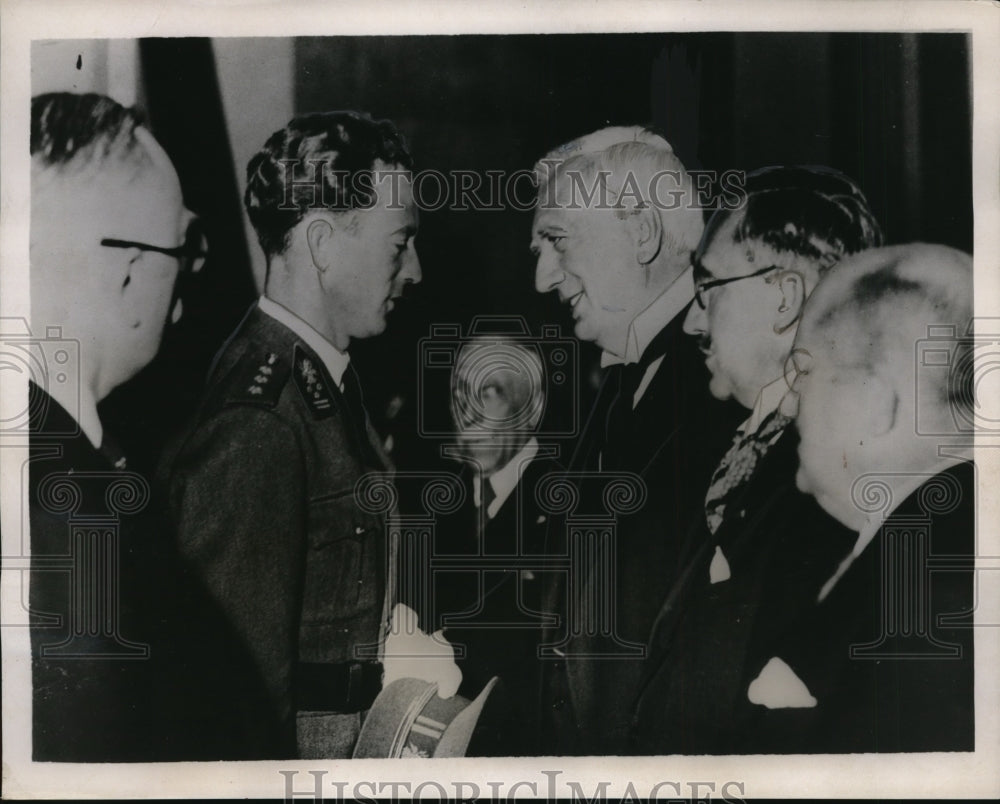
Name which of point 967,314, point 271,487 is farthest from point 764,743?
point 271,487

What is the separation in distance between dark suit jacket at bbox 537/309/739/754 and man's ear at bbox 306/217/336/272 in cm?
81

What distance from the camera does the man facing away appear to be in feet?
7.43

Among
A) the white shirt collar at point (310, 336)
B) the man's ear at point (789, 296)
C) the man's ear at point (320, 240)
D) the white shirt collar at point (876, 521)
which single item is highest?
the man's ear at point (320, 240)

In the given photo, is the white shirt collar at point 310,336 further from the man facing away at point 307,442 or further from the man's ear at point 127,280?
the man's ear at point 127,280

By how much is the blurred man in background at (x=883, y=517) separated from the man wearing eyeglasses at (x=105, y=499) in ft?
4.76

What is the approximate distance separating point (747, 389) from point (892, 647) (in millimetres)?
794

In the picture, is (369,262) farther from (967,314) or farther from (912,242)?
(967,314)

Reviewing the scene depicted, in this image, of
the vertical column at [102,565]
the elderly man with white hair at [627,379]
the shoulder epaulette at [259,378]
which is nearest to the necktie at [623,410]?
the elderly man with white hair at [627,379]

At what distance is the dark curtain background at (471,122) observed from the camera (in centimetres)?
228

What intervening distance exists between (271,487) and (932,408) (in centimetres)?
176

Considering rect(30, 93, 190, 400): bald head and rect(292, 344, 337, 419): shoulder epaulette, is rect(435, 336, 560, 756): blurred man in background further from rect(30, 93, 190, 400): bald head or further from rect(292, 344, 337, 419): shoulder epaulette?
rect(30, 93, 190, 400): bald head

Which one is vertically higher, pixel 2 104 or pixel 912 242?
pixel 2 104

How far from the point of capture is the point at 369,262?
229 cm

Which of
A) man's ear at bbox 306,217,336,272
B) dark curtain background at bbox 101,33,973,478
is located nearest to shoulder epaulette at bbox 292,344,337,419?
dark curtain background at bbox 101,33,973,478
